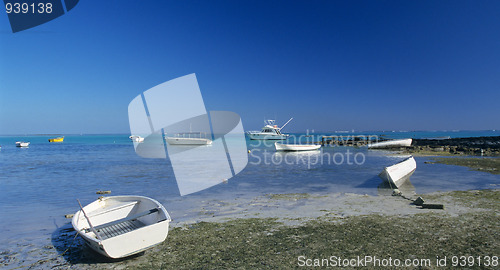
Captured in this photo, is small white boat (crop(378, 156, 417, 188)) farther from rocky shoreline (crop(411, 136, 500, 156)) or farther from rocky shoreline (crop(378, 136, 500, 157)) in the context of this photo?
rocky shoreline (crop(411, 136, 500, 156))

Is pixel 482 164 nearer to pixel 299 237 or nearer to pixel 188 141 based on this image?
pixel 299 237

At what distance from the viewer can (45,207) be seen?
10133 mm

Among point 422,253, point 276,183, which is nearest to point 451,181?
point 276,183

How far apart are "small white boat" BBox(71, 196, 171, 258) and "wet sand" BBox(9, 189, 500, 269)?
0.39 meters

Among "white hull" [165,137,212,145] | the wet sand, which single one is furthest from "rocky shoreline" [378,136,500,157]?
"white hull" [165,137,212,145]

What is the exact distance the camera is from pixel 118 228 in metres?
6.59

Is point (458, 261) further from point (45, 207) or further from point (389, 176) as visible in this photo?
point (45, 207)

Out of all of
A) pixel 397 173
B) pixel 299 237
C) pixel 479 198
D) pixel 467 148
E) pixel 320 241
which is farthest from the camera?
pixel 467 148

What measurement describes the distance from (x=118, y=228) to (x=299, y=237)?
418 centimetres

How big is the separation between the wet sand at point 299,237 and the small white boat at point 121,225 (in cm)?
39

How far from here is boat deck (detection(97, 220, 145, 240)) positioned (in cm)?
625

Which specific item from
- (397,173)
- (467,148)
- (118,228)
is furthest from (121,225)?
(467,148)

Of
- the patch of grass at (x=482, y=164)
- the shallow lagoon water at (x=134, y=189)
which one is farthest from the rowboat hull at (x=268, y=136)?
the shallow lagoon water at (x=134, y=189)

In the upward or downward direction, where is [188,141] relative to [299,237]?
upward
